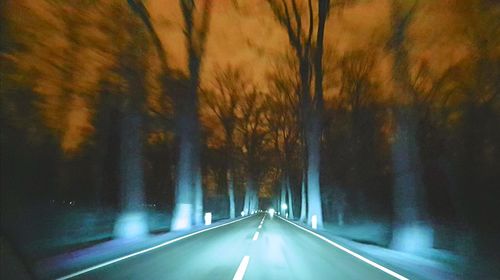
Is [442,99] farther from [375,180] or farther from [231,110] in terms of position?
[231,110]

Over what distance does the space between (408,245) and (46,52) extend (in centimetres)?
1386

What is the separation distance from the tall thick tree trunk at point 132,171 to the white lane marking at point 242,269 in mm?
10148

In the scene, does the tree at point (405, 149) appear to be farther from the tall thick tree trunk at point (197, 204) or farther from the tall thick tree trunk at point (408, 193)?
the tall thick tree trunk at point (197, 204)

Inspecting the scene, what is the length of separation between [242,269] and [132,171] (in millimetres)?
12823

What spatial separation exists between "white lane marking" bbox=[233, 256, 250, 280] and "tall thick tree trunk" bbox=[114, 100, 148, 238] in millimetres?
10148

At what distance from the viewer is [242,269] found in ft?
33.9

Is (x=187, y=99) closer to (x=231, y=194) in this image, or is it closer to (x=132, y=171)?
(x=132, y=171)

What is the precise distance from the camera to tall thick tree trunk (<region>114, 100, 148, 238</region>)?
21375 mm

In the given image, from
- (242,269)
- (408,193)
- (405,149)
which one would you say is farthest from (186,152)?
(242,269)

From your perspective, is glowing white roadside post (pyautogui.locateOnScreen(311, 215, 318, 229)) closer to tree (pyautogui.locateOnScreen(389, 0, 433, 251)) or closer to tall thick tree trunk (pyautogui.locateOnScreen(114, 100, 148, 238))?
tall thick tree trunk (pyautogui.locateOnScreen(114, 100, 148, 238))

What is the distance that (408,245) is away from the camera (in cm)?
1603

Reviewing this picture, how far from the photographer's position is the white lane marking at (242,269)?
9258 mm

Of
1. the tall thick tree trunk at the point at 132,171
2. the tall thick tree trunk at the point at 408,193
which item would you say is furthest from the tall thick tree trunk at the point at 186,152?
the tall thick tree trunk at the point at 408,193

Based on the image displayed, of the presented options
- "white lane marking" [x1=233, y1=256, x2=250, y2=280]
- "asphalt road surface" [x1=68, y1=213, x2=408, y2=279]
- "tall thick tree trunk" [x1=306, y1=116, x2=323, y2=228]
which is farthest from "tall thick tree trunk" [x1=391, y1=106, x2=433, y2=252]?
"tall thick tree trunk" [x1=306, y1=116, x2=323, y2=228]
